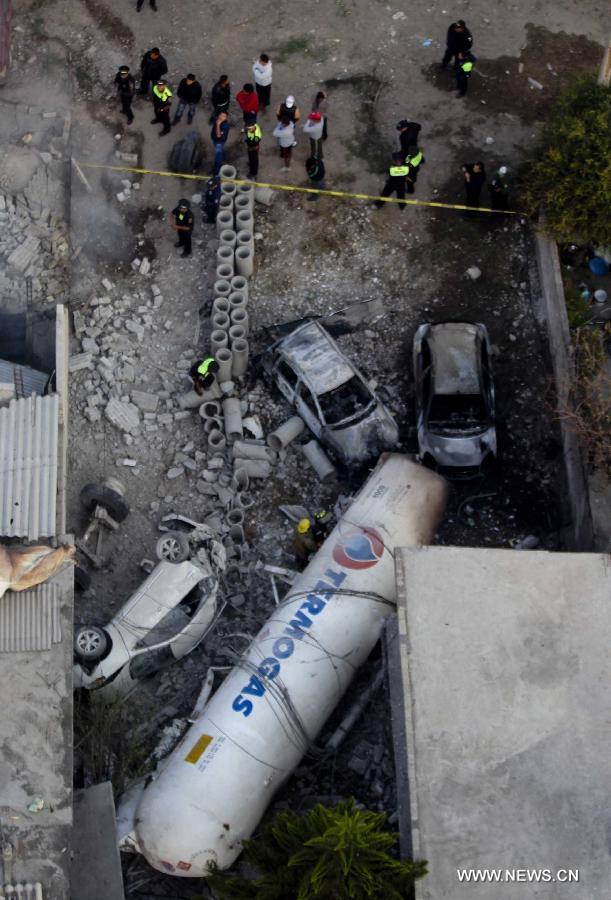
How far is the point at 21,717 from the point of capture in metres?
12.8

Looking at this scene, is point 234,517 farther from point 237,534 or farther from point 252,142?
point 252,142

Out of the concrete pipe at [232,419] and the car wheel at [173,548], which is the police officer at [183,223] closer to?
the concrete pipe at [232,419]

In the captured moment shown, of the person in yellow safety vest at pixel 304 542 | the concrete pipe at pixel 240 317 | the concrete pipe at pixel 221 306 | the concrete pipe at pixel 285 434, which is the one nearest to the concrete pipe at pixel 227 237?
the concrete pipe at pixel 221 306

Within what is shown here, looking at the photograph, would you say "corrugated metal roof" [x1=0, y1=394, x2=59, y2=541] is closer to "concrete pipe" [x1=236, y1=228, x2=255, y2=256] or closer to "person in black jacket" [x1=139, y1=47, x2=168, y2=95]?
"concrete pipe" [x1=236, y1=228, x2=255, y2=256]

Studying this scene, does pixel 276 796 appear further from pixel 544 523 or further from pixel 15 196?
pixel 15 196

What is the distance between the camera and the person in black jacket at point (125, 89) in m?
19.8

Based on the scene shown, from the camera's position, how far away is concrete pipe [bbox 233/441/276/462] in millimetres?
16906

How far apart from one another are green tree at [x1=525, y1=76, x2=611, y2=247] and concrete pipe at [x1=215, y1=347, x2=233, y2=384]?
19.5 feet

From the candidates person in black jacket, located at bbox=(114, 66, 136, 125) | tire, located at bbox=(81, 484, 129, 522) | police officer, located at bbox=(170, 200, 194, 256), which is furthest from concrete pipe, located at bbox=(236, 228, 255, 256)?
tire, located at bbox=(81, 484, 129, 522)

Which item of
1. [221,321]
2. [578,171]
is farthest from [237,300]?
[578,171]

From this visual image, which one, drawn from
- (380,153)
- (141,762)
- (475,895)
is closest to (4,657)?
(141,762)

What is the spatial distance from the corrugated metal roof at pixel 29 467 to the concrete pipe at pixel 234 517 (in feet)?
11.3

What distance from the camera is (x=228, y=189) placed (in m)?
18.7

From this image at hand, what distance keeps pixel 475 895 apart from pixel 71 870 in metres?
4.97
